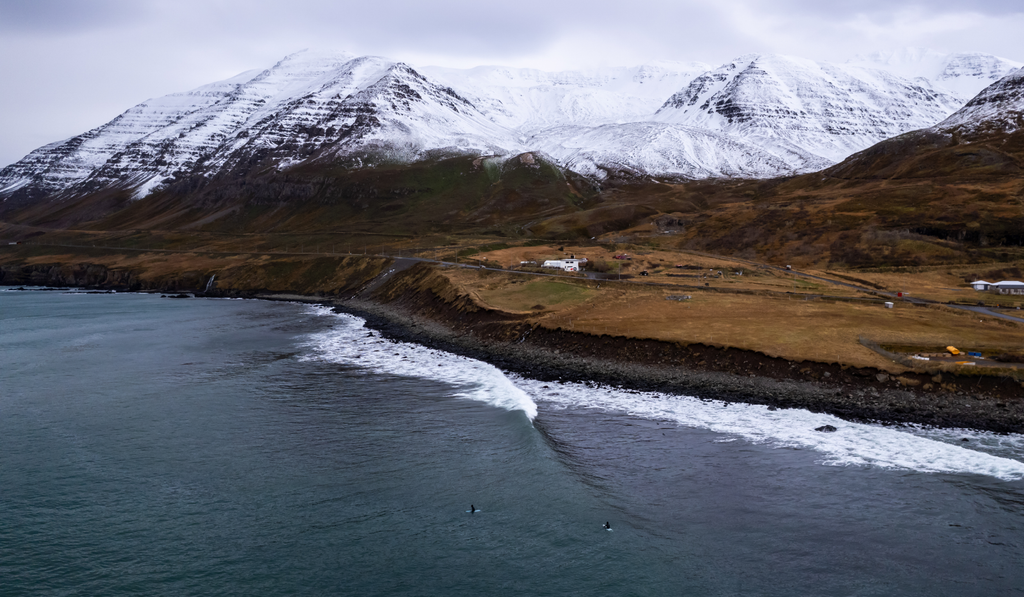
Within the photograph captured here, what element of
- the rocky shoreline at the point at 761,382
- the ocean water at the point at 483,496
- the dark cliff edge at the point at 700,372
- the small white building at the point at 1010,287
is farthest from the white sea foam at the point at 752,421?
the small white building at the point at 1010,287

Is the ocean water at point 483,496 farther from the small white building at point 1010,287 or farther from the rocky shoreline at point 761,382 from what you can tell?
the small white building at point 1010,287

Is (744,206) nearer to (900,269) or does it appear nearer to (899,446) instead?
(900,269)

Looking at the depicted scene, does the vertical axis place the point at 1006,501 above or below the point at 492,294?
below

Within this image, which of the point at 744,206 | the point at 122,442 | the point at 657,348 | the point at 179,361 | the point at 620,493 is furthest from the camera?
the point at 744,206

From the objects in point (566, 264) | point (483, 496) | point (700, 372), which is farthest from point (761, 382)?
point (566, 264)

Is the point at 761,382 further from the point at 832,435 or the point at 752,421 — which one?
the point at 832,435

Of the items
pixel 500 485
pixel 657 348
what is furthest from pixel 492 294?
pixel 500 485

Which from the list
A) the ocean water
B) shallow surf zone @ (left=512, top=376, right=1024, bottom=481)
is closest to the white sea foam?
Result: shallow surf zone @ (left=512, top=376, right=1024, bottom=481)
